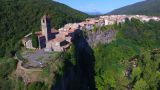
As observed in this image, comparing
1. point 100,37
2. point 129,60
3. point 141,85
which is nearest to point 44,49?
point 141,85

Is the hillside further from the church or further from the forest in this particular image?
the church

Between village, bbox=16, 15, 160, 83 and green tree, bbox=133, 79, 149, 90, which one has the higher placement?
village, bbox=16, 15, 160, 83

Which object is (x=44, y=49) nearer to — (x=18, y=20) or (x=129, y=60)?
(x=129, y=60)

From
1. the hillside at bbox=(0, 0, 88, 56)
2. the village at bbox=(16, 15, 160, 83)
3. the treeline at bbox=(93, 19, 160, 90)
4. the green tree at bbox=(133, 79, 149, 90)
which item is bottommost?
the green tree at bbox=(133, 79, 149, 90)

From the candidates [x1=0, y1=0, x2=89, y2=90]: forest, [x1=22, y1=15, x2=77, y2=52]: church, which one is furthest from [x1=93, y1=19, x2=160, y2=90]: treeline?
[x1=0, y1=0, x2=89, y2=90]: forest

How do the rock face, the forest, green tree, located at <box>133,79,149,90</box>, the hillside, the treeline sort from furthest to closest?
the hillside → the rock face → the forest → the treeline → green tree, located at <box>133,79,149,90</box>

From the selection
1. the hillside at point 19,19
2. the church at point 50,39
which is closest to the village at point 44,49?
the church at point 50,39

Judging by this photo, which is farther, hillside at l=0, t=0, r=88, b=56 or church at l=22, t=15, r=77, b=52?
hillside at l=0, t=0, r=88, b=56

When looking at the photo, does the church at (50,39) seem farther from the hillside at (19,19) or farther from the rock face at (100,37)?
the hillside at (19,19)

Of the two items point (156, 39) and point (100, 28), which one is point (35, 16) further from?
point (156, 39)
